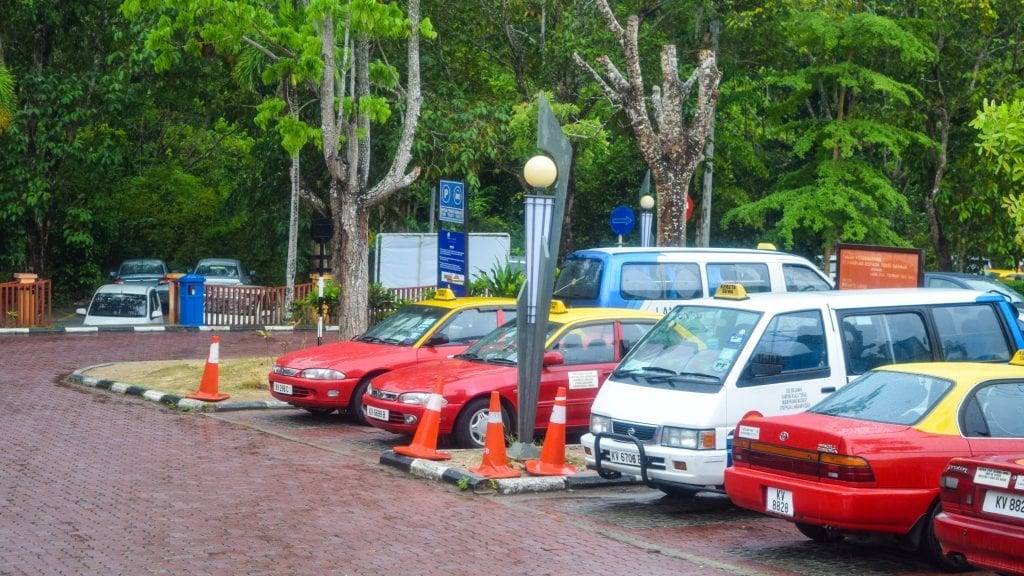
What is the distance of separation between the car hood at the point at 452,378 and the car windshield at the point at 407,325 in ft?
6.28

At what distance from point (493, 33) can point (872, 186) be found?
34.0 ft

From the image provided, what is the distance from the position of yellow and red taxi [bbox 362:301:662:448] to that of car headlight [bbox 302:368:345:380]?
4.94 feet

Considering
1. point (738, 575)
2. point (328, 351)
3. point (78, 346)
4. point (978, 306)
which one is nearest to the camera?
point (738, 575)

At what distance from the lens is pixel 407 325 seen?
16531 millimetres

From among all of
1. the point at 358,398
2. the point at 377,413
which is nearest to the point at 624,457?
the point at 377,413

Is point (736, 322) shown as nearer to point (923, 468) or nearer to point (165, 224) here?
point (923, 468)

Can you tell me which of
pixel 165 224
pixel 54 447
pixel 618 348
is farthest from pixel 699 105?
pixel 165 224

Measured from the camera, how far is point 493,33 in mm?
32656

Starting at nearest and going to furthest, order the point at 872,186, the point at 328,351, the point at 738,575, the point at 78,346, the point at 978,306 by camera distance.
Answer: the point at 738,575, the point at 978,306, the point at 328,351, the point at 78,346, the point at 872,186

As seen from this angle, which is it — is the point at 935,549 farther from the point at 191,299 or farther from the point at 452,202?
the point at 191,299

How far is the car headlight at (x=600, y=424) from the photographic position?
11.3 metres

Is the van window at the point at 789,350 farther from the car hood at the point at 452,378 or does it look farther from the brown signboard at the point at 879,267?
the brown signboard at the point at 879,267

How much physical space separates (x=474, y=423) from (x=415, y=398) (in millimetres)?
725

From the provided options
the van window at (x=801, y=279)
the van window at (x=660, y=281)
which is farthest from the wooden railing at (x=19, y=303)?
the van window at (x=801, y=279)
